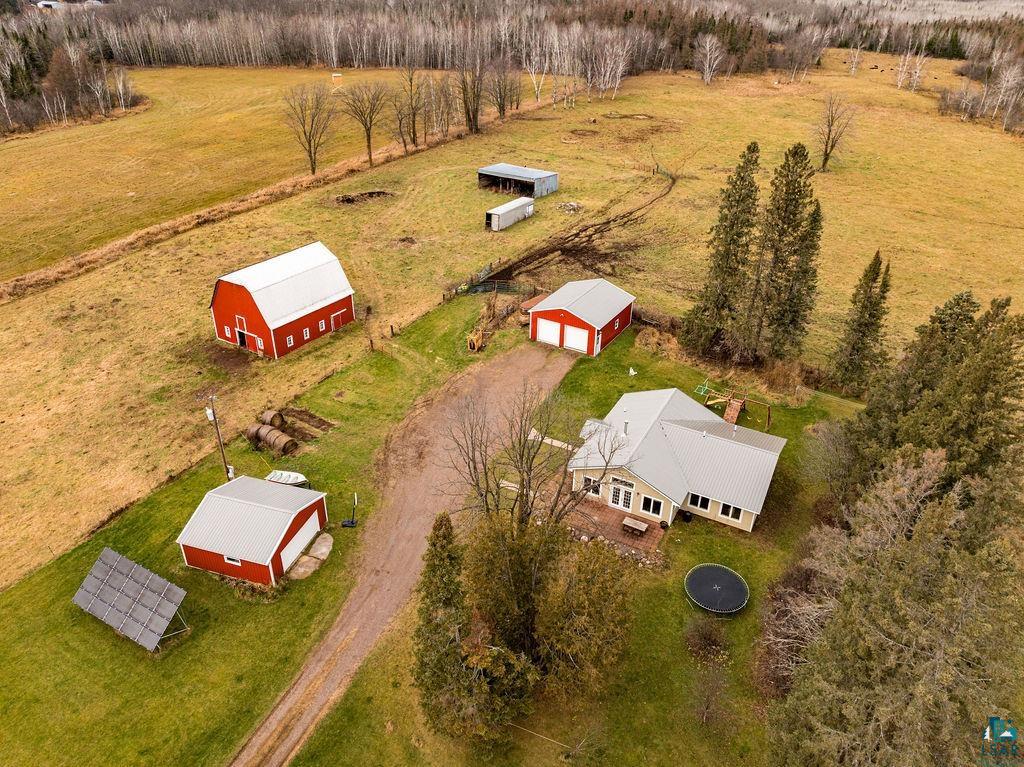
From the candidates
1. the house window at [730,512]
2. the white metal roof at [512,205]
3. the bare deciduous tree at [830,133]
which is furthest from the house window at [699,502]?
the bare deciduous tree at [830,133]

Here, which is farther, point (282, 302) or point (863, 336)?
point (282, 302)

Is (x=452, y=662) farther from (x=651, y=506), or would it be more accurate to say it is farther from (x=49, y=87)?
(x=49, y=87)

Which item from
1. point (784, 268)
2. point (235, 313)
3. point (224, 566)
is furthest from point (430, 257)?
point (224, 566)

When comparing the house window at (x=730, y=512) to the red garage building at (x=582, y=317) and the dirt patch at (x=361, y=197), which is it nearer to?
the red garage building at (x=582, y=317)

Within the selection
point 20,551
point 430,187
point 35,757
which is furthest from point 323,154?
point 35,757

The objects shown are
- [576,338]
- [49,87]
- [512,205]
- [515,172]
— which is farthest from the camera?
[49,87]

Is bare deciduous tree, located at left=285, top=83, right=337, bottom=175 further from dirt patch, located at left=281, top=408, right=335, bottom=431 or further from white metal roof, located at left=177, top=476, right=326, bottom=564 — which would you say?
white metal roof, located at left=177, top=476, right=326, bottom=564
